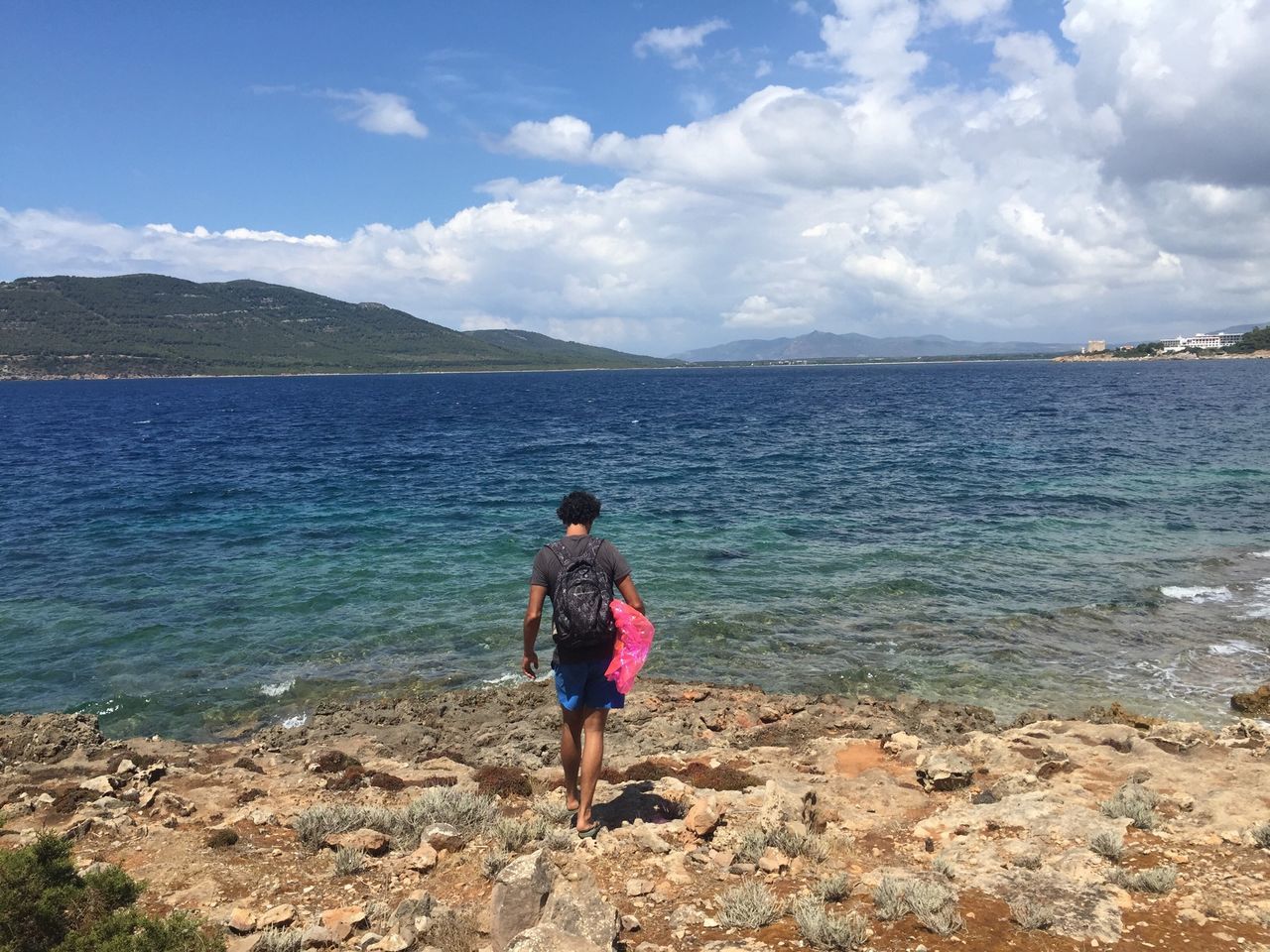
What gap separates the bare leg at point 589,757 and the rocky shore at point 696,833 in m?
0.31

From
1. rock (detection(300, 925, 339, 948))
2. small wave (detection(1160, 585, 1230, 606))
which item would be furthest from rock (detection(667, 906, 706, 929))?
small wave (detection(1160, 585, 1230, 606))

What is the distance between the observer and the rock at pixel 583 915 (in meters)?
5.21

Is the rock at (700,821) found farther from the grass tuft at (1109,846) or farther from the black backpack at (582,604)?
the grass tuft at (1109,846)

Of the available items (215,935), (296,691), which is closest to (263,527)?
(296,691)

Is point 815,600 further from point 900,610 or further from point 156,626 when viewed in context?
point 156,626

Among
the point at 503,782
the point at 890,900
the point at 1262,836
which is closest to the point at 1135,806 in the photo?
the point at 1262,836

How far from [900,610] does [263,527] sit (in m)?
22.6

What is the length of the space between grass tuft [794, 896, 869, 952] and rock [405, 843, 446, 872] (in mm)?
3286

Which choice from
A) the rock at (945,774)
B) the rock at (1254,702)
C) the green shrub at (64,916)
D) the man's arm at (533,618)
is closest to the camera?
the green shrub at (64,916)

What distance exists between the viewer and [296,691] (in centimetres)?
1473

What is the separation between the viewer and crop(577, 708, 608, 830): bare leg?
7176mm

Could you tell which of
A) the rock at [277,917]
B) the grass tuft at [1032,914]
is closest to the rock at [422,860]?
the rock at [277,917]

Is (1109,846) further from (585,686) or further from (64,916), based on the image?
(64,916)

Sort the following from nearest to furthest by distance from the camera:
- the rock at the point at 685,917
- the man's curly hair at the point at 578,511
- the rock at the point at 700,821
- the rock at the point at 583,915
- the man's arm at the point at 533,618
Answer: the rock at the point at 583,915 < the rock at the point at 685,917 < the man's arm at the point at 533,618 < the man's curly hair at the point at 578,511 < the rock at the point at 700,821
